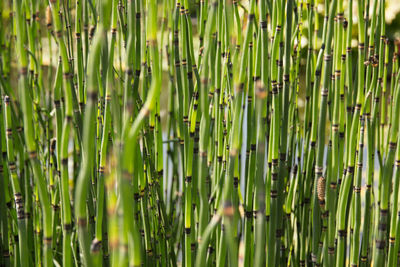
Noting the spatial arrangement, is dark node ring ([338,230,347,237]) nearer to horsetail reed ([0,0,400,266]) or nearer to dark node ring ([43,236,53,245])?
horsetail reed ([0,0,400,266])

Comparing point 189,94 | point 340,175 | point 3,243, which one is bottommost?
point 3,243

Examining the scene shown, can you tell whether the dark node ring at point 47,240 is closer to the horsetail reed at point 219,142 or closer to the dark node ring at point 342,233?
the horsetail reed at point 219,142

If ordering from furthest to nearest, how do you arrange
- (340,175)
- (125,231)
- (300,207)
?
(300,207) < (340,175) < (125,231)

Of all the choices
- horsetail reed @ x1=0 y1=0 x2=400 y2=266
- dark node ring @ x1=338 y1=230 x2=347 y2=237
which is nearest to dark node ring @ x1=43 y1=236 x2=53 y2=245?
horsetail reed @ x1=0 y1=0 x2=400 y2=266

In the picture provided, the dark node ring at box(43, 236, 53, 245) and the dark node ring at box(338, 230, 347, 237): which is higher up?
the dark node ring at box(43, 236, 53, 245)

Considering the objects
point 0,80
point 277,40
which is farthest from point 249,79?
point 0,80

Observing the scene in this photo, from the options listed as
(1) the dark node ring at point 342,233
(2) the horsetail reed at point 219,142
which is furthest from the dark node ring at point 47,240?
(1) the dark node ring at point 342,233

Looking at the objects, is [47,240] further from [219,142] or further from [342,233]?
[342,233]

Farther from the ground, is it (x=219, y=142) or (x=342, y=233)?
(x=219, y=142)

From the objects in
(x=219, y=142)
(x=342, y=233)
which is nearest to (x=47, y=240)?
(x=219, y=142)

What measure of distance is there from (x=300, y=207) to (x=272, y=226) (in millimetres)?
261

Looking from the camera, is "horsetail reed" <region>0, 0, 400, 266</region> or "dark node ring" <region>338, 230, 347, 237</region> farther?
"dark node ring" <region>338, 230, 347, 237</region>

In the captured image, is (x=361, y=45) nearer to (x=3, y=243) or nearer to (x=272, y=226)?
(x=272, y=226)

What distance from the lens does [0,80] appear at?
816mm
